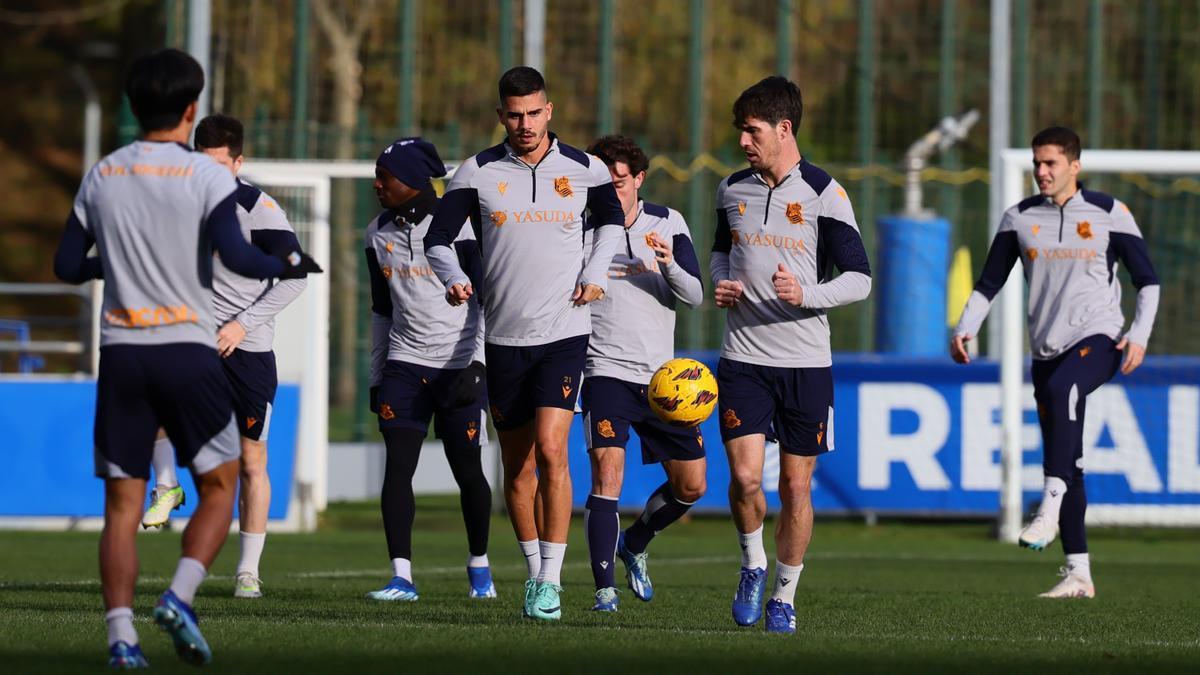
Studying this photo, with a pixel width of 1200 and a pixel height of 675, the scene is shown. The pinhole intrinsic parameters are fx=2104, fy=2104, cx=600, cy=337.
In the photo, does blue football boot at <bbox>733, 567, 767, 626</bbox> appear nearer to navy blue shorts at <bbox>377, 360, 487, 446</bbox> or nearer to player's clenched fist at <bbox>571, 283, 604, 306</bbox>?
player's clenched fist at <bbox>571, 283, 604, 306</bbox>

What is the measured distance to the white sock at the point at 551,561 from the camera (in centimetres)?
867

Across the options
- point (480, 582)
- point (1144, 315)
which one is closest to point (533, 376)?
point (480, 582)

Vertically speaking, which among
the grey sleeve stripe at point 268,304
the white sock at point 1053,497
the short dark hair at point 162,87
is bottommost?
the white sock at point 1053,497

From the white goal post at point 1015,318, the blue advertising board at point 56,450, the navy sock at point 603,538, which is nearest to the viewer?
the navy sock at point 603,538

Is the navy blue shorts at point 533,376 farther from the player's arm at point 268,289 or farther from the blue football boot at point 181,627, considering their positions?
the blue football boot at point 181,627

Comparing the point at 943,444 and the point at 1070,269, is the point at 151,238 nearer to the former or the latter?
the point at 1070,269

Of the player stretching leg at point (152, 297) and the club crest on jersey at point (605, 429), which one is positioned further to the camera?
the club crest on jersey at point (605, 429)

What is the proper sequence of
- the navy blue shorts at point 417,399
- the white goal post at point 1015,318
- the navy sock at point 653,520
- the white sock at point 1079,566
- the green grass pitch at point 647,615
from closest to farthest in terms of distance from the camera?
1. the green grass pitch at point 647,615
2. the navy sock at point 653,520
3. the navy blue shorts at point 417,399
4. the white sock at point 1079,566
5. the white goal post at point 1015,318

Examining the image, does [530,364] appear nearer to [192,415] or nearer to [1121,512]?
[192,415]

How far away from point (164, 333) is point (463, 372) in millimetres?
3666

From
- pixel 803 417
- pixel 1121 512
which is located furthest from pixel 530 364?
pixel 1121 512

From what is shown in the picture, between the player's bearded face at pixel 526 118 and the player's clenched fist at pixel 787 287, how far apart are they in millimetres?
1207

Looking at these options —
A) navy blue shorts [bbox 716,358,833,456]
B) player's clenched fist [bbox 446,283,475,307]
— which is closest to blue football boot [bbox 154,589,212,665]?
player's clenched fist [bbox 446,283,475,307]

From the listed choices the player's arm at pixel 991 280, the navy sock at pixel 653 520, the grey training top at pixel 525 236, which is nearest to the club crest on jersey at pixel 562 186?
the grey training top at pixel 525 236
